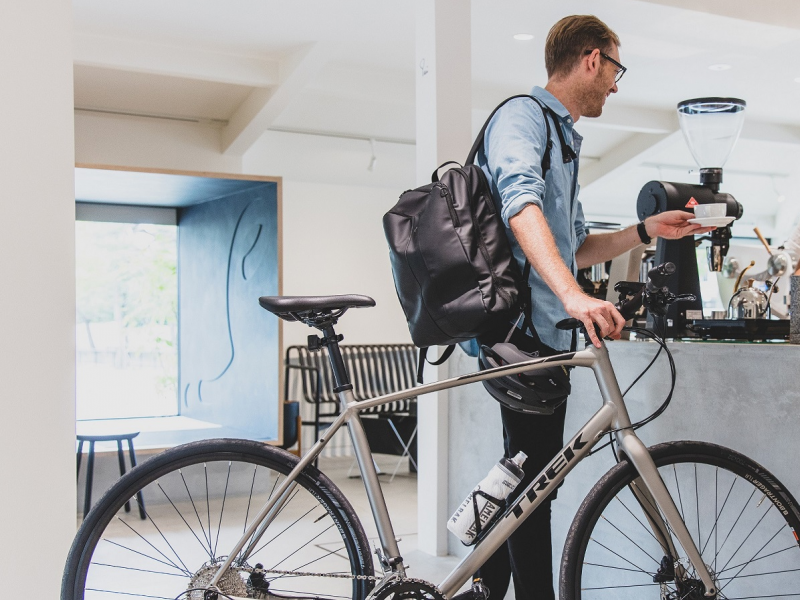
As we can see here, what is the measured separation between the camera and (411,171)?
7.41 metres

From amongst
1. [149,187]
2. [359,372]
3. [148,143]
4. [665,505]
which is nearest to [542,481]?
[665,505]

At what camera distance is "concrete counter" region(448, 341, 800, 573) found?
1.87 m

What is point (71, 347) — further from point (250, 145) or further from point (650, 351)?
point (250, 145)

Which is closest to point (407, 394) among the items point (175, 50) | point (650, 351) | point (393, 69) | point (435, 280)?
point (435, 280)

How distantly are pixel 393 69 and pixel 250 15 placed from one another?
1.52 metres

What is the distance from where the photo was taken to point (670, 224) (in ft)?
Answer: 6.45

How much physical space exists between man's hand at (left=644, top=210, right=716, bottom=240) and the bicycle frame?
458 millimetres

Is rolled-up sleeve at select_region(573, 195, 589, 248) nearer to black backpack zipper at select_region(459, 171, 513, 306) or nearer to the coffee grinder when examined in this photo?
the coffee grinder

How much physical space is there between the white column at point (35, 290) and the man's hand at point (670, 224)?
131 centimetres

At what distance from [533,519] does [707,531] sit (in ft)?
1.83

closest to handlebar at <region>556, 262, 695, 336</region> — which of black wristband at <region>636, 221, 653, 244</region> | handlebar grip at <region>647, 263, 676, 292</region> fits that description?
handlebar grip at <region>647, 263, 676, 292</region>

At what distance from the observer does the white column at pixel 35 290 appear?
1.50 metres

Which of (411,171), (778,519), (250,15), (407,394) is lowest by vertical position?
(778,519)

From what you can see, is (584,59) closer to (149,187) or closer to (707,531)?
(707,531)
